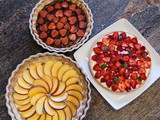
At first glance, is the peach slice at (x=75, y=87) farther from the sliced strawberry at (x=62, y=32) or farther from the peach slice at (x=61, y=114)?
the sliced strawberry at (x=62, y=32)

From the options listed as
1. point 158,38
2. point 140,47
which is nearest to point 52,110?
point 140,47

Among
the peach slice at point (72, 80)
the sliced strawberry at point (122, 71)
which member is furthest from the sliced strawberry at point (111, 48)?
the peach slice at point (72, 80)

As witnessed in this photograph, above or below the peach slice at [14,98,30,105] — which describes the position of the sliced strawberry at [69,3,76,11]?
above

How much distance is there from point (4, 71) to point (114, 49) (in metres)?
0.53

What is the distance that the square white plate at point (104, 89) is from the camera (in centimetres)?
160

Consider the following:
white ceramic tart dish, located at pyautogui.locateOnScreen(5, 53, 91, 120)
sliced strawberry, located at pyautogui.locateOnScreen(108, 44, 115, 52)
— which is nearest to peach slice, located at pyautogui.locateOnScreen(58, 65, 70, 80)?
white ceramic tart dish, located at pyautogui.locateOnScreen(5, 53, 91, 120)

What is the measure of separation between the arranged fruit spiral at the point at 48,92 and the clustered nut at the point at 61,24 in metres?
0.12

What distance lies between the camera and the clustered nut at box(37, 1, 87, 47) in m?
1.64

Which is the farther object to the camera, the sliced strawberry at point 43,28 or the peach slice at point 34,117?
the sliced strawberry at point 43,28

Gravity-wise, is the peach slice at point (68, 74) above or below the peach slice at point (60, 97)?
above

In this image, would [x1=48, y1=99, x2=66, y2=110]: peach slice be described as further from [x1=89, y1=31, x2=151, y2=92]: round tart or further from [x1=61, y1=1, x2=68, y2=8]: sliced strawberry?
[x1=61, y1=1, x2=68, y2=8]: sliced strawberry

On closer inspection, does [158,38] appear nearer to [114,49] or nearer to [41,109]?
[114,49]

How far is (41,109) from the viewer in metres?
1.53

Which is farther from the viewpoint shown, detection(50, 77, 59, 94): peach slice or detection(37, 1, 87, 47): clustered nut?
detection(37, 1, 87, 47): clustered nut
